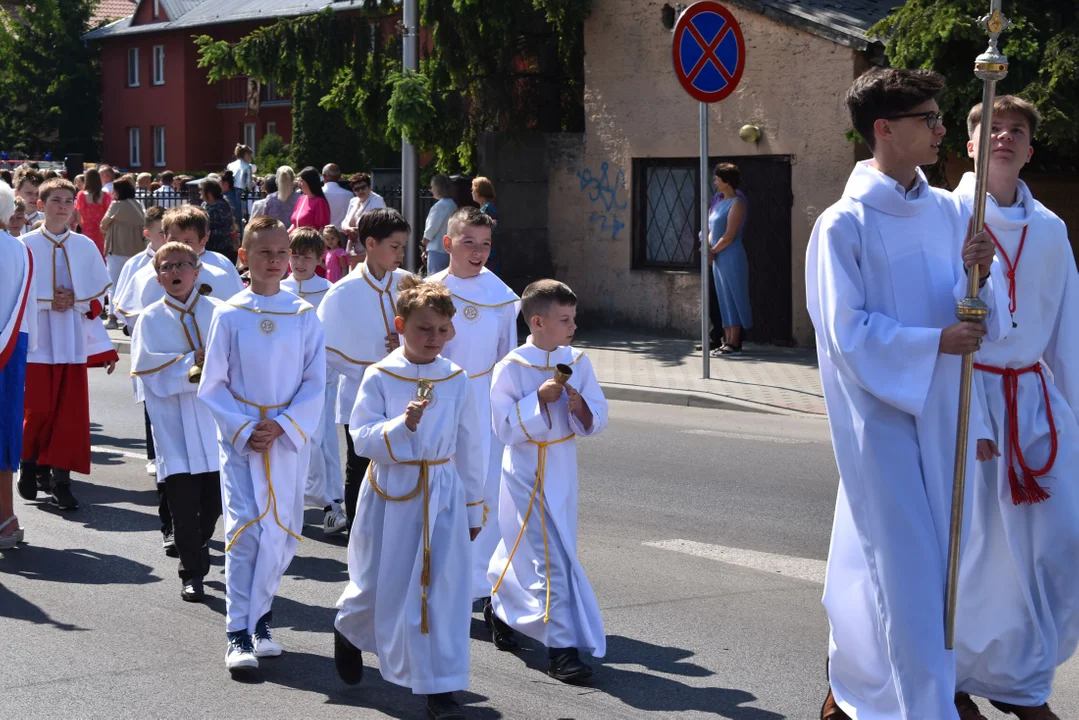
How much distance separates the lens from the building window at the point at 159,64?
64250 mm

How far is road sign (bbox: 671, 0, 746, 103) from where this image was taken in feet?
45.9

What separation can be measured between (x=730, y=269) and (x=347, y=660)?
1094 cm

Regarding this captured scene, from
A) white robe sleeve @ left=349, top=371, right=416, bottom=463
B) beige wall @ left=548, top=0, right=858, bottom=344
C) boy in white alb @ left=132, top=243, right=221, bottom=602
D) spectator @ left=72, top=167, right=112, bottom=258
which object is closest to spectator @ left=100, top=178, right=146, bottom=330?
spectator @ left=72, top=167, right=112, bottom=258

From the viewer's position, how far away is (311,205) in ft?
56.5

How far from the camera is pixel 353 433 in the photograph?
18.3 feet

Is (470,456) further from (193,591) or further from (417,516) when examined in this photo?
(193,591)

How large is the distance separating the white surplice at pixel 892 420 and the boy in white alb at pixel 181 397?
11.0 feet

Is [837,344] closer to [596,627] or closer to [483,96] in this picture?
[596,627]

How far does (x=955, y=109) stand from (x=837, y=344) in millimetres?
10213

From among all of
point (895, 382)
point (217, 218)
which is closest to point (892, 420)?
point (895, 382)

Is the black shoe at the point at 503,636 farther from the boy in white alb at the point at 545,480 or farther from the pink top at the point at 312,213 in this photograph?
the pink top at the point at 312,213

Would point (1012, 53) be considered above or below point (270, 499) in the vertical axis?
above

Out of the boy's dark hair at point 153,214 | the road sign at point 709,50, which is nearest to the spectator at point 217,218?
the boy's dark hair at point 153,214

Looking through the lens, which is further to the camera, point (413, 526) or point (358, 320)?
point (358, 320)
